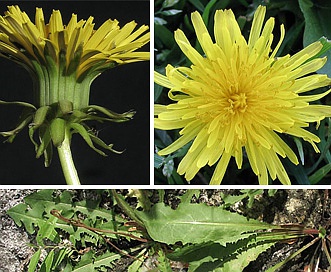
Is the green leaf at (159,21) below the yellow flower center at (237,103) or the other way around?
the other way around

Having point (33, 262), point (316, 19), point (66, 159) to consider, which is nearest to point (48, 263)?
point (33, 262)

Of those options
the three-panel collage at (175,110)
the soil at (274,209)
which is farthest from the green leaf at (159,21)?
the soil at (274,209)

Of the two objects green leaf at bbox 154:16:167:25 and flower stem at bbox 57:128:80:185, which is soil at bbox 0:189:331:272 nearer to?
flower stem at bbox 57:128:80:185

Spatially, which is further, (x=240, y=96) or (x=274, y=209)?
(x=274, y=209)

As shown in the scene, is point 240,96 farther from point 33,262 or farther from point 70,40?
point 33,262

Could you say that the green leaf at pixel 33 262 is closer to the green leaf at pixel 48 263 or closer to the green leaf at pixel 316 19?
the green leaf at pixel 48 263

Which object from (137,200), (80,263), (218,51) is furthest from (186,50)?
(80,263)

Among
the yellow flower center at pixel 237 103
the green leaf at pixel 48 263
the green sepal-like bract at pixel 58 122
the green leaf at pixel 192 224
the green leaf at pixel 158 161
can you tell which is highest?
the yellow flower center at pixel 237 103
